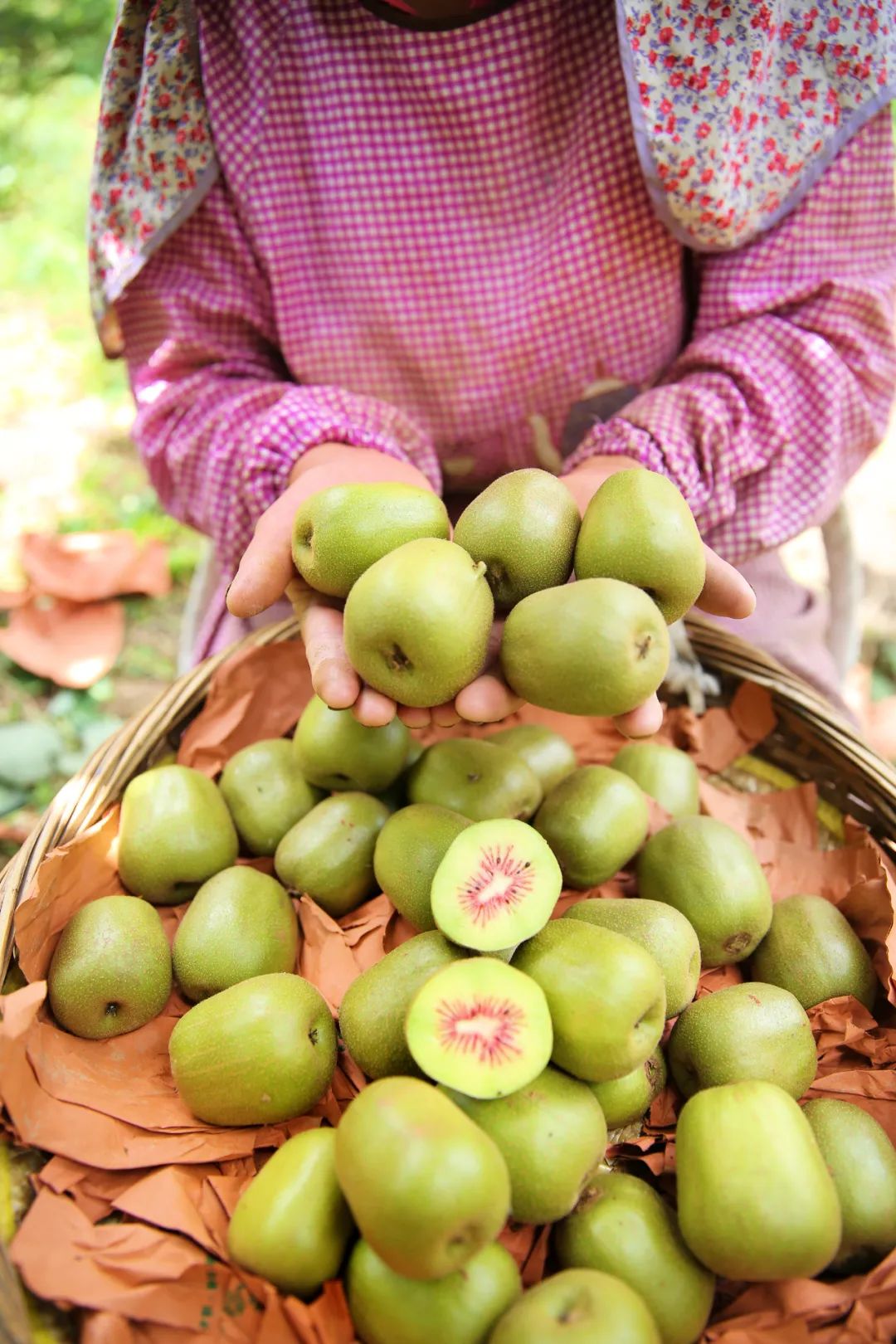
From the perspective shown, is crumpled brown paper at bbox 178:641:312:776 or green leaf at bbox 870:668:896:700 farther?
green leaf at bbox 870:668:896:700

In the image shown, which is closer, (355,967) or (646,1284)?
(646,1284)

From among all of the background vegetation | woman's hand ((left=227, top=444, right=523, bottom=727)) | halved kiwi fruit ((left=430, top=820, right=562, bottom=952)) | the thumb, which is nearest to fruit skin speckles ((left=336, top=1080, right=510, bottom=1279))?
halved kiwi fruit ((left=430, top=820, right=562, bottom=952))

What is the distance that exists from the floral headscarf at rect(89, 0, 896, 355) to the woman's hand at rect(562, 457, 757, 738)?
1.46 feet

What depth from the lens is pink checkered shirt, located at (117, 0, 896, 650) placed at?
62.6 inches

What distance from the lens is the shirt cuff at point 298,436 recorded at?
1627 mm

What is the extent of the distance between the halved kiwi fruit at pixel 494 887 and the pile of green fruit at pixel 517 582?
0.53 feet

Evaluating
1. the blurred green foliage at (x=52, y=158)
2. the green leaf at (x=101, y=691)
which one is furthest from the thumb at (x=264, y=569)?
the blurred green foliage at (x=52, y=158)

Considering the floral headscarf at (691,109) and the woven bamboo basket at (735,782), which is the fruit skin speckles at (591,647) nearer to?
the woven bamboo basket at (735,782)

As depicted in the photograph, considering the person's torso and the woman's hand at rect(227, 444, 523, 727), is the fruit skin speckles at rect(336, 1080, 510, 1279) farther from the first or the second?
the person's torso

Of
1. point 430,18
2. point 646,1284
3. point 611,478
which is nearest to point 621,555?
point 611,478

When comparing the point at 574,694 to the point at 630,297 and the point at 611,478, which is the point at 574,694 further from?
the point at 630,297

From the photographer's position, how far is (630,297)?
1713 mm

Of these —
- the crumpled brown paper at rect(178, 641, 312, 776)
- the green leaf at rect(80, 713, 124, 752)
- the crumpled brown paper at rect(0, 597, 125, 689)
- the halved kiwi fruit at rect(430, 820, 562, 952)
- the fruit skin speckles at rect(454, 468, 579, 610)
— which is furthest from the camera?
the crumpled brown paper at rect(0, 597, 125, 689)

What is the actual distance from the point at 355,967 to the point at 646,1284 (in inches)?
20.0
